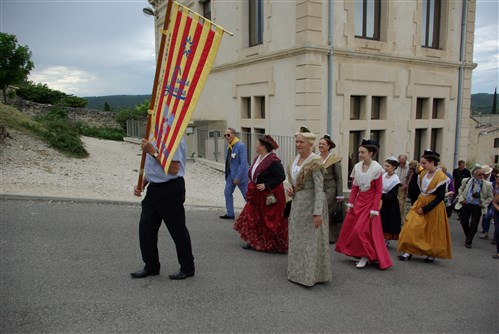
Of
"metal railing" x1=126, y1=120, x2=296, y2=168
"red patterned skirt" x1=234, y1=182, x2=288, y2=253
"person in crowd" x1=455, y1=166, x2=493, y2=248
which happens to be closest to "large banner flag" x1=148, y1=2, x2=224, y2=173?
"red patterned skirt" x1=234, y1=182, x2=288, y2=253

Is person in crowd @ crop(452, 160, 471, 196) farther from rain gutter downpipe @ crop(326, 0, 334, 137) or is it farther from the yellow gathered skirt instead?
the yellow gathered skirt

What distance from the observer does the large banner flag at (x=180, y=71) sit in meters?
3.61

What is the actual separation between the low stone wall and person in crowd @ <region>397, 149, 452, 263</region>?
2102cm

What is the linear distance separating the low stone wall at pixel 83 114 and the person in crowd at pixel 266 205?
19.6 meters

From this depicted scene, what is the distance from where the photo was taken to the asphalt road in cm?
377

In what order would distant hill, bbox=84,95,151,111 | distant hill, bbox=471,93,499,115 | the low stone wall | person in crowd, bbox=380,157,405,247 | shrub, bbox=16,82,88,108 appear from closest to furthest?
person in crowd, bbox=380,157,405,247, the low stone wall, shrub, bbox=16,82,88,108, distant hill, bbox=84,95,151,111, distant hill, bbox=471,93,499,115

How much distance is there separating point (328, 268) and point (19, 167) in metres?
8.46

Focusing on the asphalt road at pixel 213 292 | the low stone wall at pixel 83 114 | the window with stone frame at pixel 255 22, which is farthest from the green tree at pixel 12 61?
the asphalt road at pixel 213 292

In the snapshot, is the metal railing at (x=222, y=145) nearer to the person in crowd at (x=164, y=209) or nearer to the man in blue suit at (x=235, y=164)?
the man in blue suit at (x=235, y=164)

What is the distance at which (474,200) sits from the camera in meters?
7.68

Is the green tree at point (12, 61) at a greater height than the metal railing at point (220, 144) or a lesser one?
greater

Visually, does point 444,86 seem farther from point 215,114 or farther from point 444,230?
point 444,230

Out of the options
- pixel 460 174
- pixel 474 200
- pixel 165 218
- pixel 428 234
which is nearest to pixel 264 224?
pixel 165 218

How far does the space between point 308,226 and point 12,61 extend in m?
19.4
